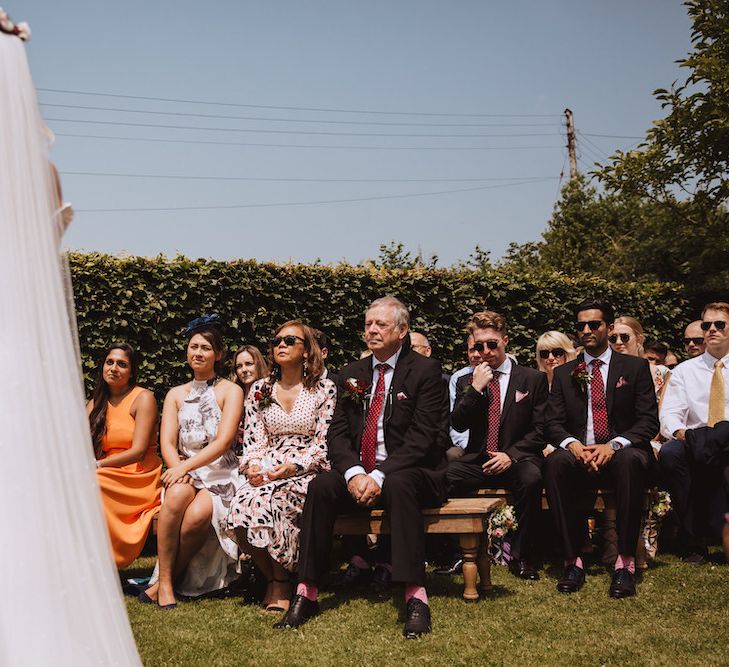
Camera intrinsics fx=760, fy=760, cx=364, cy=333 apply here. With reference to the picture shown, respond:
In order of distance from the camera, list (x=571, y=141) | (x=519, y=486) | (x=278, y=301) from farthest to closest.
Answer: (x=571, y=141), (x=278, y=301), (x=519, y=486)

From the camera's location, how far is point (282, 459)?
19.2 feet

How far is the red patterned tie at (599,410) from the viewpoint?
20.6 ft

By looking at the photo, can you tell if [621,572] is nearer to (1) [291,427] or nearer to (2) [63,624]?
(1) [291,427]

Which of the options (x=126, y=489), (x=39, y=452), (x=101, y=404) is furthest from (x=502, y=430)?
(x=39, y=452)

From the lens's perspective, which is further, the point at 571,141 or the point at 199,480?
the point at 571,141

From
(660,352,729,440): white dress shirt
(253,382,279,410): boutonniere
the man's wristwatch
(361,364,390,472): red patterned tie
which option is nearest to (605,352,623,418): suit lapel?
the man's wristwatch

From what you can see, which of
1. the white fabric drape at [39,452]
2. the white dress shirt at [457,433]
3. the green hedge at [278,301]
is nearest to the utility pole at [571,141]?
the green hedge at [278,301]

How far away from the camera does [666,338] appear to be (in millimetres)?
13359

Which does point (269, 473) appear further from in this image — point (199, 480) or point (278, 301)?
point (278, 301)

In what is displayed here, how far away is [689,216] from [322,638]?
9.70m

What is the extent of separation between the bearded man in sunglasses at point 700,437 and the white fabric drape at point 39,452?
4652 millimetres

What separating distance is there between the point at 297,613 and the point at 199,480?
1490 millimetres

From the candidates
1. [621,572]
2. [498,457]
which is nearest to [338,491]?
[498,457]

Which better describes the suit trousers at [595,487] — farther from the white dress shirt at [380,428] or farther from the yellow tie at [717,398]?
the white dress shirt at [380,428]
